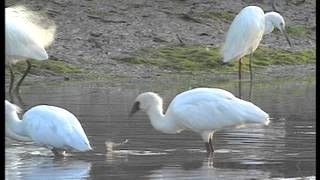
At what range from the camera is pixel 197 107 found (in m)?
11.7

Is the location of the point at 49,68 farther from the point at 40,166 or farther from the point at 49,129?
the point at 40,166

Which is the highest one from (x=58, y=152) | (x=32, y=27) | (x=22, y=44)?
(x=58, y=152)

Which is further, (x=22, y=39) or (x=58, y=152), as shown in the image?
(x=22, y=39)

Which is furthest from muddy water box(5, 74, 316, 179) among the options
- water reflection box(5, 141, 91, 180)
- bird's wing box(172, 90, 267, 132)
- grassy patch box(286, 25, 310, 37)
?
grassy patch box(286, 25, 310, 37)

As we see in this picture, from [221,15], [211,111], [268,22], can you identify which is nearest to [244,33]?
[268,22]

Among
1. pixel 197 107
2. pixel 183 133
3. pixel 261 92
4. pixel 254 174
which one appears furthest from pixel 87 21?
pixel 254 174

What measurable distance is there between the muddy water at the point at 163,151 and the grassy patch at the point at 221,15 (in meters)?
13.2

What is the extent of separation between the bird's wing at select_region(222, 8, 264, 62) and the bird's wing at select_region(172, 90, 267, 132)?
33.4 ft

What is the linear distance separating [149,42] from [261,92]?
272 inches

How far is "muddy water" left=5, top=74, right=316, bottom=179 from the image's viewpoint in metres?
10.0

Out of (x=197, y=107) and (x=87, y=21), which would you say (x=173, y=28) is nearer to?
(x=87, y=21)

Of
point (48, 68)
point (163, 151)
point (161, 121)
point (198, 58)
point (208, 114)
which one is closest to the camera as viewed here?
point (163, 151)

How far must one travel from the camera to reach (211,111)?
1170 cm

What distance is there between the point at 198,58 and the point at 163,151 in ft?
46.9
